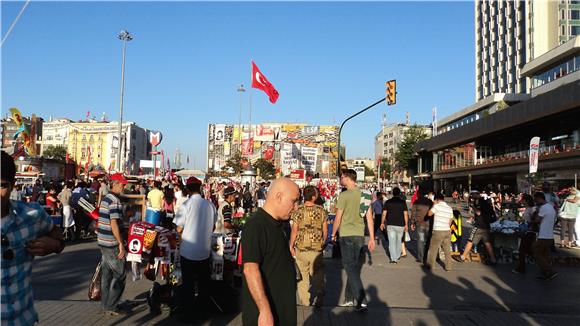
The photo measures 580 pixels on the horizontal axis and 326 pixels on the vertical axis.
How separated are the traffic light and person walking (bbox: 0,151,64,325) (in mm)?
17894

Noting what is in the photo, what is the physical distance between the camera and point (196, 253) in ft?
19.6

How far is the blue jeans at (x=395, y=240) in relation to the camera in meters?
11.1

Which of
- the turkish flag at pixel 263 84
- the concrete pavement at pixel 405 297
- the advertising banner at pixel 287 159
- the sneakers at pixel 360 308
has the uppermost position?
the turkish flag at pixel 263 84

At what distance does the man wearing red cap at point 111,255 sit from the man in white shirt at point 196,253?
0.82 meters

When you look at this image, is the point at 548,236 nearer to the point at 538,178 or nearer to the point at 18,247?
the point at 18,247

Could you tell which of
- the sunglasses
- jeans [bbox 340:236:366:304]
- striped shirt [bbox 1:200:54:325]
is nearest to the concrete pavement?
jeans [bbox 340:236:366:304]

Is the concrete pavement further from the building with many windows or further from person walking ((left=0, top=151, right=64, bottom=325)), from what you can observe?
the building with many windows

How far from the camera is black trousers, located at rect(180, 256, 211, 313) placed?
5965mm

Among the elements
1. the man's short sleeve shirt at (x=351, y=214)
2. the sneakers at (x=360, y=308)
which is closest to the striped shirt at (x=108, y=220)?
the man's short sleeve shirt at (x=351, y=214)

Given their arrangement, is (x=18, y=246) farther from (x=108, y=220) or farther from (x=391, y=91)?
(x=391, y=91)

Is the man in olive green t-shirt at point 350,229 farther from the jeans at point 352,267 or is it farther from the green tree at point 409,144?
the green tree at point 409,144

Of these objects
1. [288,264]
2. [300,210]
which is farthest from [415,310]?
[288,264]

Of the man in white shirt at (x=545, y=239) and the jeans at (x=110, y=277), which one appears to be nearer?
the jeans at (x=110, y=277)

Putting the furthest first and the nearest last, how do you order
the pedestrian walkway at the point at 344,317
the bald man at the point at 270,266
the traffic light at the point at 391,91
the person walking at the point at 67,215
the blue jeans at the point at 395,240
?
the traffic light at the point at 391,91 < the person walking at the point at 67,215 < the blue jeans at the point at 395,240 < the pedestrian walkway at the point at 344,317 < the bald man at the point at 270,266
